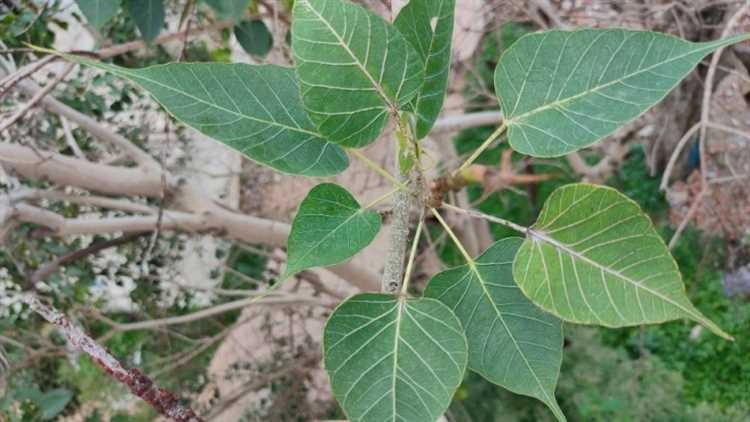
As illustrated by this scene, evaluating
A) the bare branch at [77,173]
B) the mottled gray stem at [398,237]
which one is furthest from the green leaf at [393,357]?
the bare branch at [77,173]

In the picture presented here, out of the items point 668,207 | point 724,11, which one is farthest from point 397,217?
point 668,207

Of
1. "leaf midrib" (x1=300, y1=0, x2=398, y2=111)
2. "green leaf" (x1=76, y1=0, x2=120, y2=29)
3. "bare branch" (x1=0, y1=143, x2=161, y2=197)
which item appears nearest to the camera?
"leaf midrib" (x1=300, y1=0, x2=398, y2=111)

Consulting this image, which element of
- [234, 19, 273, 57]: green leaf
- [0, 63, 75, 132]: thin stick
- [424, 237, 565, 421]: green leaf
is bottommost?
[424, 237, 565, 421]: green leaf

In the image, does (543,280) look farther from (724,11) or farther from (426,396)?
(724,11)

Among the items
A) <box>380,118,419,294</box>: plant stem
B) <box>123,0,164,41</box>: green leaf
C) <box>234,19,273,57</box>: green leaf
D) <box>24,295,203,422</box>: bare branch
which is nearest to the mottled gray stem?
<box>380,118,419,294</box>: plant stem

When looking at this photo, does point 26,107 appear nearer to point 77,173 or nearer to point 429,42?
point 77,173

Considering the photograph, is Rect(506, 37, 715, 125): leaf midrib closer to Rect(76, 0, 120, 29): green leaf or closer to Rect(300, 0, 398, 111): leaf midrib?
Rect(300, 0, 398, 111): leaf midrib

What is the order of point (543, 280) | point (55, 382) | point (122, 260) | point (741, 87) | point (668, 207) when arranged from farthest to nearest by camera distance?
point (668, 207)
point (741, 87)
point (122, 260)
point (55, 382)
point (543, 280)
